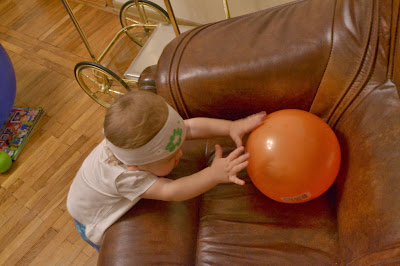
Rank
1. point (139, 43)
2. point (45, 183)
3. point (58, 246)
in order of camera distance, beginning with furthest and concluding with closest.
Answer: point (139, 43) → point (45, 183) → point (58, 246)

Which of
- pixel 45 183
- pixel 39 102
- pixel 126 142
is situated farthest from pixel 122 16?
pixel 126 142

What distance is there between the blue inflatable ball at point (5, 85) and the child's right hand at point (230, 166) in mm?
1496

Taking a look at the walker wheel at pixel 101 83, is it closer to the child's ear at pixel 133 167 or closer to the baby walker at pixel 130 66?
the baby walker at pixel 130 66

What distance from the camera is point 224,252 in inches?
38.7

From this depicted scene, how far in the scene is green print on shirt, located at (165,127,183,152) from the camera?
3.05ft

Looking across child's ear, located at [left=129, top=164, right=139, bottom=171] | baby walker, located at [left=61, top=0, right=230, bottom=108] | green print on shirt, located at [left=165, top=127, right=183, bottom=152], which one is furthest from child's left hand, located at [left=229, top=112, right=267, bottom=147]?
baby walker, located at [left=61, top=0, right=230, bottom=108]

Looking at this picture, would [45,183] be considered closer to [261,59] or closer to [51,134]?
[51,134]

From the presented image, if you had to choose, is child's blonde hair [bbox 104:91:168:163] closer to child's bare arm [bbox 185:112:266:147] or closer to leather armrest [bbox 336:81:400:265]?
child's bare arm [bbox 185:112:266:147]

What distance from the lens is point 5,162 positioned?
75.1 inches

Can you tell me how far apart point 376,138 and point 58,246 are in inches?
57.4

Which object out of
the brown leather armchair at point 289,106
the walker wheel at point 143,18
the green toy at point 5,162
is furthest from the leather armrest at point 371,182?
the green toy at point 5,162

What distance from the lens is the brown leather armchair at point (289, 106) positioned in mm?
837

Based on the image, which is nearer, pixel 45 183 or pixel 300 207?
pixel 300 207

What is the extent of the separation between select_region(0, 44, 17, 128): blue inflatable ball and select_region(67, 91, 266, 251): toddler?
3.55 ft
